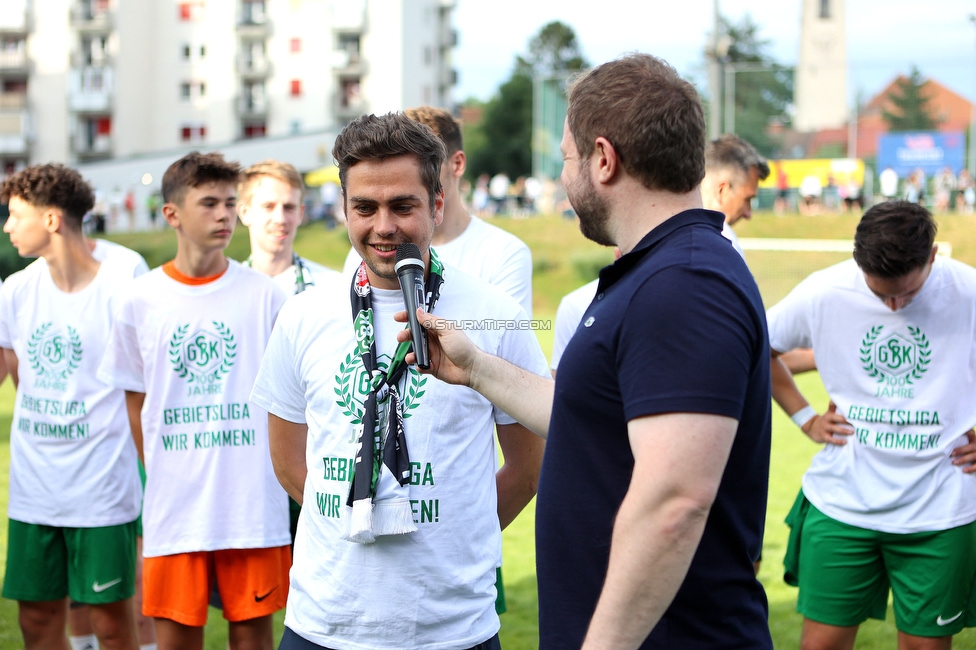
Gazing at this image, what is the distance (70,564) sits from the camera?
4.77 m

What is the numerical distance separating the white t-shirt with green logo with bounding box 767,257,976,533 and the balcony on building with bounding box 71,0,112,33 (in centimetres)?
5895

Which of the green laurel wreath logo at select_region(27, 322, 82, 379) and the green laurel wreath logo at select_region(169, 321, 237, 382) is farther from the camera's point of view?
the green laurel wreath logo at select_region(27, 322, 82, 379)

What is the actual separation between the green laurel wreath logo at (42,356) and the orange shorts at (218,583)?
108 centimetres

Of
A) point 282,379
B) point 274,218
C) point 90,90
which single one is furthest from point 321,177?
point 282,379

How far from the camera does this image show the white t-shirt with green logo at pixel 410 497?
2.80 m

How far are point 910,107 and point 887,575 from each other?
30925 mm

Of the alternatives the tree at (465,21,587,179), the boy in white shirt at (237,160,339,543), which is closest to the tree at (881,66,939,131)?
the boy in white shirt at (237,160,339,543)

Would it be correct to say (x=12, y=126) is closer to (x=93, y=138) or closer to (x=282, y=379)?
(x=93, y=138)

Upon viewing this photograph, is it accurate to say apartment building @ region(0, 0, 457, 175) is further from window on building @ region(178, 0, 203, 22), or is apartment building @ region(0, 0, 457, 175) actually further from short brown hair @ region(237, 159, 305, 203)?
short brown hair @ region(237, 159, 305, 203)

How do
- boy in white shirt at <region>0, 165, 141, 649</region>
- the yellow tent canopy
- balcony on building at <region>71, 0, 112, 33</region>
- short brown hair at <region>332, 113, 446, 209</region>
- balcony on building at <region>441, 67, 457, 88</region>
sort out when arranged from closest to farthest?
short brown hair at <region>332, 113, 446, 209</region> → boy in white shirt at <region>0, 165, 141, 649</region> → the yellow tent canopy → balcony on building at <region>71, 0, 112, 33</region> → balcony on building at <region>441, 67, 457, 88</region>

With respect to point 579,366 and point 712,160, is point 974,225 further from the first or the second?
point 579,366

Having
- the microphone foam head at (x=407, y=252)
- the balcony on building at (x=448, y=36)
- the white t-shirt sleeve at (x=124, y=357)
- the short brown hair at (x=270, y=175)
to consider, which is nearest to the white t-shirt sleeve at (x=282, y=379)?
the microphone foam head at (x=407, y=252)

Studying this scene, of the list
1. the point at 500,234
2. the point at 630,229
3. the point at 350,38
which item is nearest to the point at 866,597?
the point at 500,234

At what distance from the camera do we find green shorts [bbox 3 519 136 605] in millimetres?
4676
